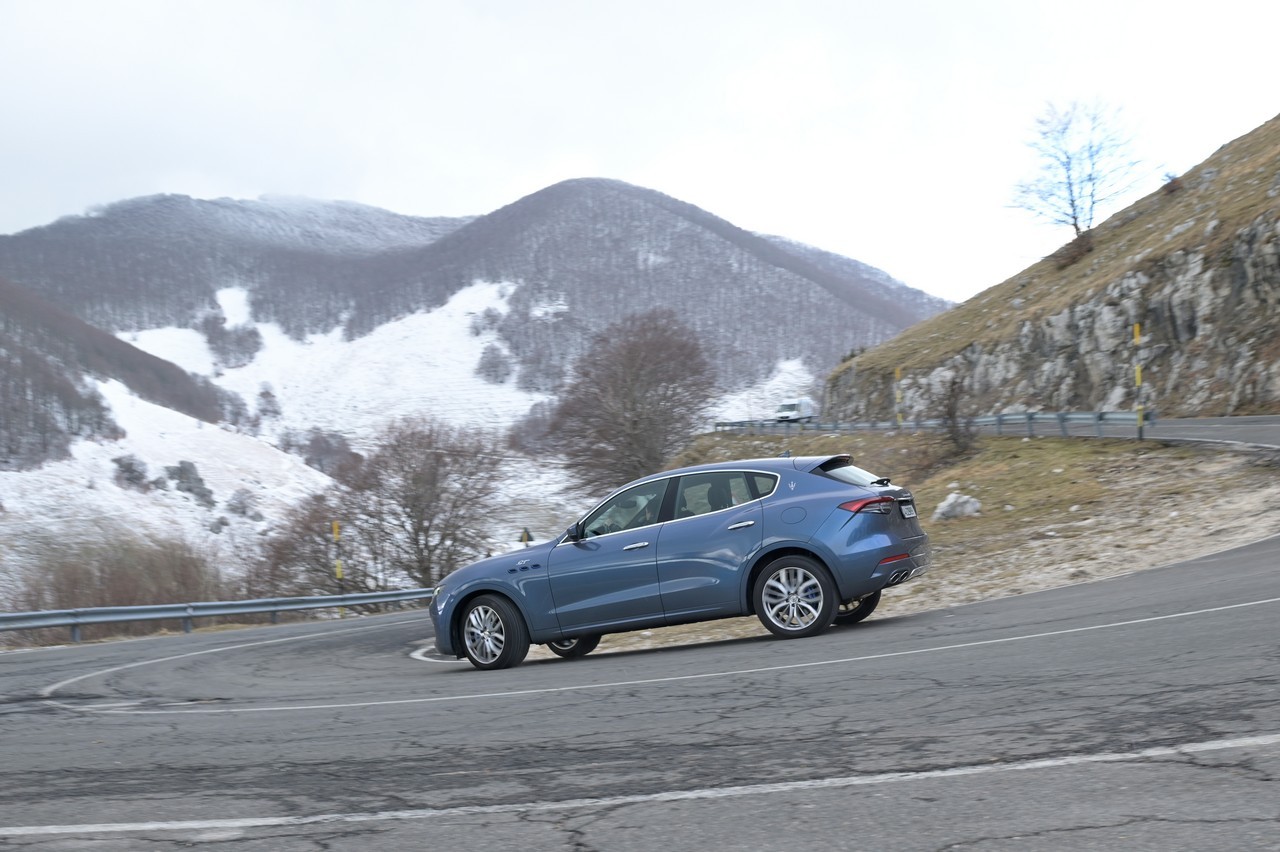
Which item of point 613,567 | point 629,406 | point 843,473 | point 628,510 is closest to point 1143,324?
point 629,406

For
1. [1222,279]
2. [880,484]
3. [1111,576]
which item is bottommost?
[1111,576]

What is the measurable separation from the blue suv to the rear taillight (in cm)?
1

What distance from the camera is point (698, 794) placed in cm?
474

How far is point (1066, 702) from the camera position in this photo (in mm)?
5836

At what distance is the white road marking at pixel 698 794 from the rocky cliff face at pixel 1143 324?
80.9 feet

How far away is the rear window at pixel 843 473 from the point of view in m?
10.5

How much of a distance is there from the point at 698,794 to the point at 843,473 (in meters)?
6.19

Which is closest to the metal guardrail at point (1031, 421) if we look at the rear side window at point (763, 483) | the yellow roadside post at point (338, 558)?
the rear side window at point (763, 483)

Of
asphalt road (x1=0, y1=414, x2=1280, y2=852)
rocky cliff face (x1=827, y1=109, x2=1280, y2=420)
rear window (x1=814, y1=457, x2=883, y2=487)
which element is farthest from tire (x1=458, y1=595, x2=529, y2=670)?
rocky cliff face (x1=827, y1=109, x2=1280, y2=420)

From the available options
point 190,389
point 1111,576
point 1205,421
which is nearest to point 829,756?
point 1111,576

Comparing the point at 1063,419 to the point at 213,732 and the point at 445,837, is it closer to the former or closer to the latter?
the point at 213,732

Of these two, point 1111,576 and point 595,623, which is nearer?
point 595,623

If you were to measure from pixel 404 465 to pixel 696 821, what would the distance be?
4871 cm

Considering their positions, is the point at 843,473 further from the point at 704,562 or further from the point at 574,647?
the point at 574,647
